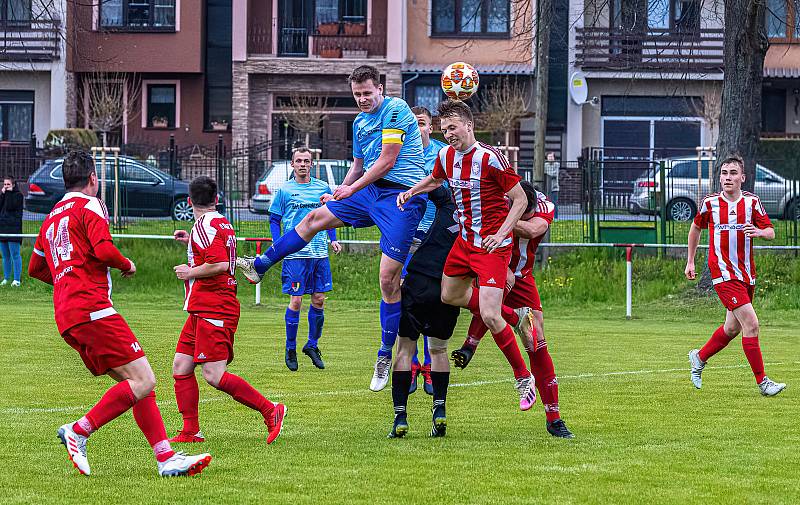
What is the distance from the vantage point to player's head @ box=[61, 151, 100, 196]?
23.0ft

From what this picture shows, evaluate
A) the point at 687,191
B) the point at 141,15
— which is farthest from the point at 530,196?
the point at 141,15

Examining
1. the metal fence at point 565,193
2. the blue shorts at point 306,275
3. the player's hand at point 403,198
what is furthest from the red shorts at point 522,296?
the metal fence at point 565,193

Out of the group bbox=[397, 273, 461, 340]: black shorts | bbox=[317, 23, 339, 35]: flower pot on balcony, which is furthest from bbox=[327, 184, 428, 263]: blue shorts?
bbox=[317, 23, 339, 35]: flower pot on balcony

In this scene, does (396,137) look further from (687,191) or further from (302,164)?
(687,191)

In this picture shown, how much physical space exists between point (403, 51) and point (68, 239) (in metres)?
37.1

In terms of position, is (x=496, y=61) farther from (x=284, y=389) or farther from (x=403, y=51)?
(x=284, y=389)

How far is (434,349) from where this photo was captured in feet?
28.2

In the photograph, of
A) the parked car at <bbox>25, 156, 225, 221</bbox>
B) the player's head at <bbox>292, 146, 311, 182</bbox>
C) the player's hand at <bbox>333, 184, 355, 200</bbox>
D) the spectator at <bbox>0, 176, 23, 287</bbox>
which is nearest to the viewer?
the player's hand at <bbox>333, 184, 355, 200</bbox>

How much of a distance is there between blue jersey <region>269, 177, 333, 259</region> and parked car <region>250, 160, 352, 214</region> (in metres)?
12.4

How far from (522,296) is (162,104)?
37379 millimetres

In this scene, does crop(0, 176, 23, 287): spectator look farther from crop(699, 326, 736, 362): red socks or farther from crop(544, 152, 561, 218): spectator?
crop(699, 326, 736, 362): red socks

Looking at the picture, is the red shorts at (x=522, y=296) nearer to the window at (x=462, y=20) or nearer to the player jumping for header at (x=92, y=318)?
the player jumping for header at (x=92, y=318)

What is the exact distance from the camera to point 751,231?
441 inches

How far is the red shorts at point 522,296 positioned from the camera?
949cm
